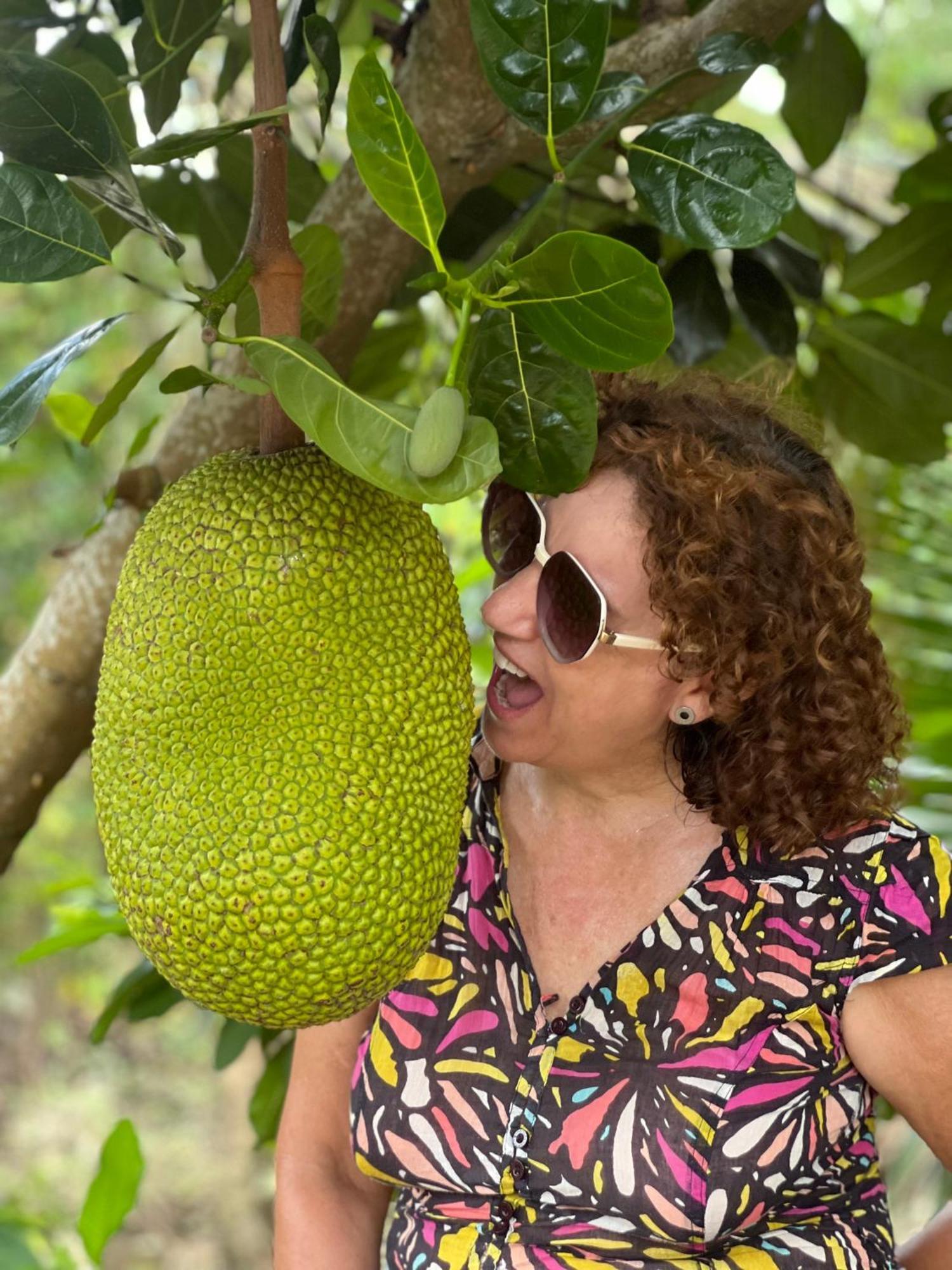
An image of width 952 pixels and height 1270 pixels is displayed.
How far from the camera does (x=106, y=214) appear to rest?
96 centimetres

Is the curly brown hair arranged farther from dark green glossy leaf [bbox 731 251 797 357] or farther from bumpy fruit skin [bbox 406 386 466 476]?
bumpy fruit skin [bbox 406 386 466 476]

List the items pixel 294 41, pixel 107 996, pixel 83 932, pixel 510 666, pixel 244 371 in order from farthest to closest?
pixel 107 996 → pixel 83 932 → pixel 244 371 → pixel 510 666 → pixel 294 41

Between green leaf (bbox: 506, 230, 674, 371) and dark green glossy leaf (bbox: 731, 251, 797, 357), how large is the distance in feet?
1.59

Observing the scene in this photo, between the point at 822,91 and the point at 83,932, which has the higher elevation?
the point at 822,91

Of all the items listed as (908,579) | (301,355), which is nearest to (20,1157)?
(908,579)

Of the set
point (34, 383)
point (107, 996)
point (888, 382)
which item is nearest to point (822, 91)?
point (888, 382)

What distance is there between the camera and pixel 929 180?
1307 millimetres

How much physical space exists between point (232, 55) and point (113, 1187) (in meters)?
1.13

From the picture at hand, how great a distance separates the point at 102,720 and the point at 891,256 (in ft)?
3.14

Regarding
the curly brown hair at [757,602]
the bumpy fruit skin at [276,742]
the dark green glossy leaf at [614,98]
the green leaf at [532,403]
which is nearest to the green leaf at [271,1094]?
the curly brown hair at [757,602]

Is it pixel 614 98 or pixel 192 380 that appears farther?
pixel 614 98

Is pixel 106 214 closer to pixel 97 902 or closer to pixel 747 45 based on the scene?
pixel 747 45

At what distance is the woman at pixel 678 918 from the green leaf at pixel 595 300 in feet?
0.84

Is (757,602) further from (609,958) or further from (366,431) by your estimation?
(366,431)
